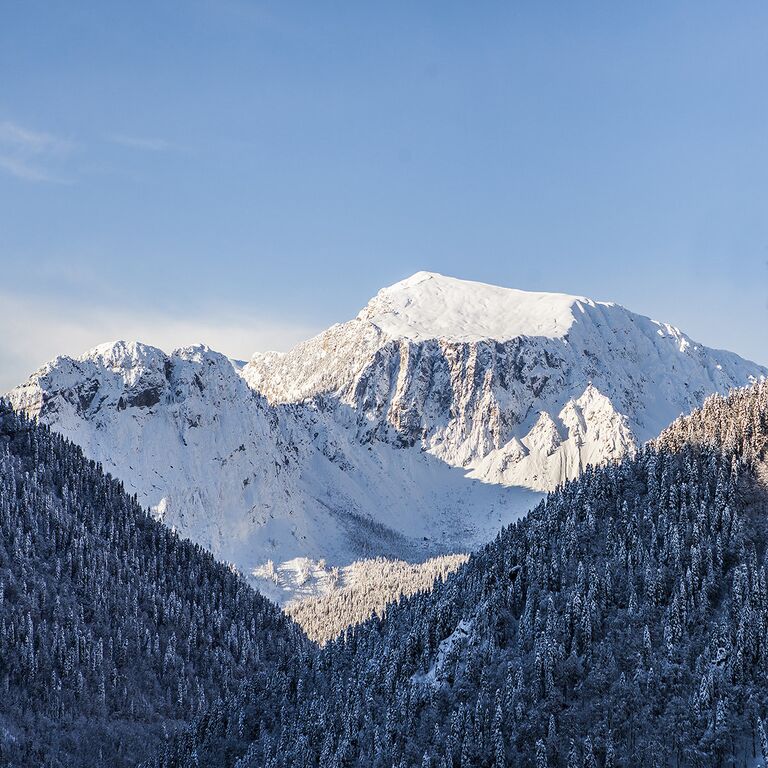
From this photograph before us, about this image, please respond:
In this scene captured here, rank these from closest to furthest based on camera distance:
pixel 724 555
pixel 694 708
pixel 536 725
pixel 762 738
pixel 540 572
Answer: pixel 762 738, pixel 694 708, pixel 536 725, pixel 724 555, pixel 540 572

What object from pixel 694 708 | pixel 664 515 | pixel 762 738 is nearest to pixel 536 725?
pixel 694 708

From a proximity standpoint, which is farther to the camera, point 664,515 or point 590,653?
point 664,515

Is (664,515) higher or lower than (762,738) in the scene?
higher

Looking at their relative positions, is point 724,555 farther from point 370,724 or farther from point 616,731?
point 370,724

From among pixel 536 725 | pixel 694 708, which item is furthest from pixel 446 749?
pixel 694 708

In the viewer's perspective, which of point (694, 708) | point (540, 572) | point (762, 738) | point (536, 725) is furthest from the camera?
point (540, 572)

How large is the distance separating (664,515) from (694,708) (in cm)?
4750

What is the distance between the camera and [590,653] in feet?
582

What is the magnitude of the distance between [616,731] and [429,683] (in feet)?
139

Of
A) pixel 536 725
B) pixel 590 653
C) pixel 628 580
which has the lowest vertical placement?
pixel 536 725

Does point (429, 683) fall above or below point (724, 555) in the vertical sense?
below

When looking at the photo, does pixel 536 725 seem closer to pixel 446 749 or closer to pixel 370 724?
pixel 446 749

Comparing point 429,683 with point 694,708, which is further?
point 429,683

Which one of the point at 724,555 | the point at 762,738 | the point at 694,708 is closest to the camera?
the point at 762,738
